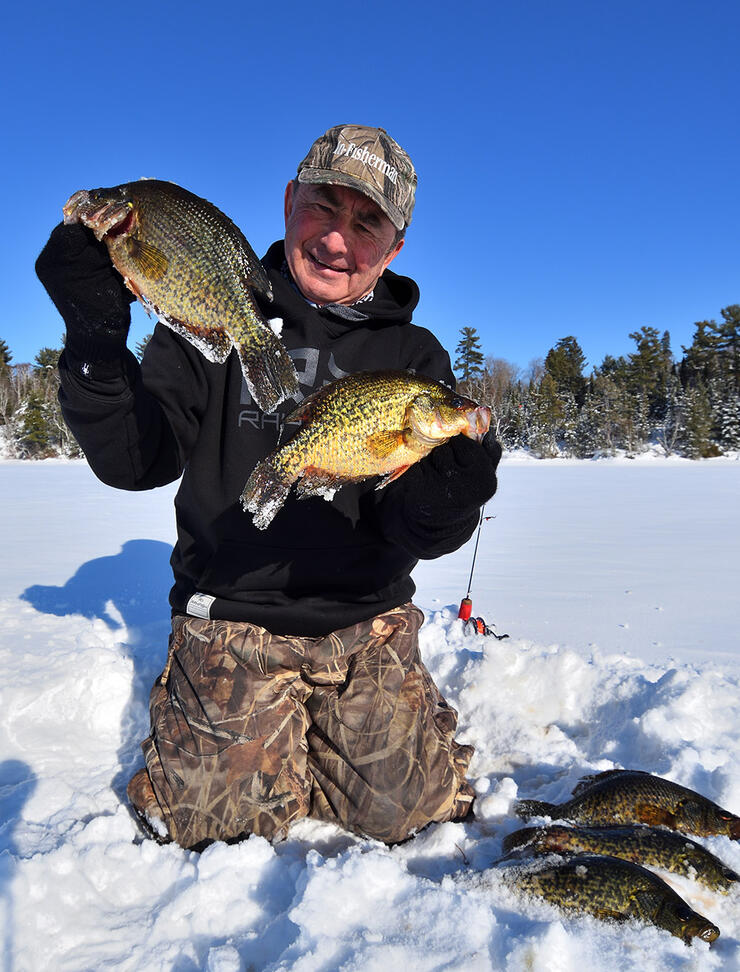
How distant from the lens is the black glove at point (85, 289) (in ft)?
6.89

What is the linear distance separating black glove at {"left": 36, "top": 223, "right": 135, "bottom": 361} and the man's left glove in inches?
49.2

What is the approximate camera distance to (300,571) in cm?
301

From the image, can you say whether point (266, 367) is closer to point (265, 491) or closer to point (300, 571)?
point (265, 491)

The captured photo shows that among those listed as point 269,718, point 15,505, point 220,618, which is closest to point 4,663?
point 220,618

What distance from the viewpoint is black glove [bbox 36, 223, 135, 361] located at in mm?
2102

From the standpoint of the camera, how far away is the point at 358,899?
203 centimetres

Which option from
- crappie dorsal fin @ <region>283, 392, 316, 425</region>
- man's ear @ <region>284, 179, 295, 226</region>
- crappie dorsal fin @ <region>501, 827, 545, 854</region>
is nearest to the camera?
crappie dorsal fin @ <region>283, 392, 316, 425</region>

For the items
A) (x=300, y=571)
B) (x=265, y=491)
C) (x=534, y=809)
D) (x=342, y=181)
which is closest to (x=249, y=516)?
(x=300, y=571)

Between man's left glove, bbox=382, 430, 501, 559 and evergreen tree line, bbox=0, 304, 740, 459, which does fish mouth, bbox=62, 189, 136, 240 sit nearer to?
man's left glove, bbox=382, 430, 501, 559

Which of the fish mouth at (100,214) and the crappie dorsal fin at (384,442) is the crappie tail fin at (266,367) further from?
the fish mouth at (100,214)

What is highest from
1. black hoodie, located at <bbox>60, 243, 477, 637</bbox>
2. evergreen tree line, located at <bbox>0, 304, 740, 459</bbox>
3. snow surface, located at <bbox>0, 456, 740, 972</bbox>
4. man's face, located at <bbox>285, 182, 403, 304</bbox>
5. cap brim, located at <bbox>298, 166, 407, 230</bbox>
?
evergreen tree line, located at <bbox>0, 304, 740, 459</bbox>

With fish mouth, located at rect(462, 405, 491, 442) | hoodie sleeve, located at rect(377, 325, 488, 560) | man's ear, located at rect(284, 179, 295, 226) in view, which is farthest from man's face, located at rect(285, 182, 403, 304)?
fish mouth, located at rect(462, 405, 491, 442)

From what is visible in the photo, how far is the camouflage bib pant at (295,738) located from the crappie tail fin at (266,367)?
1.33m

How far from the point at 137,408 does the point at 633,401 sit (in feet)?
188
